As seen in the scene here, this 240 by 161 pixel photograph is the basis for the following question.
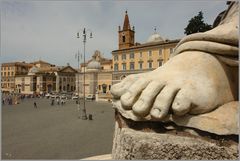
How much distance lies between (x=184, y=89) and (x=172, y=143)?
500mm

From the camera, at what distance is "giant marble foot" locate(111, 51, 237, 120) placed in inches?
86.2

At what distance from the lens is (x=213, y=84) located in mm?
2322

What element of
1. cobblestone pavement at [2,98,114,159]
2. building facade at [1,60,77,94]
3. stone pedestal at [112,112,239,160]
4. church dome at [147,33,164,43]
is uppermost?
church dome at [147,33,164,43]

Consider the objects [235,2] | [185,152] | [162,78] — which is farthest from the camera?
[235,2]

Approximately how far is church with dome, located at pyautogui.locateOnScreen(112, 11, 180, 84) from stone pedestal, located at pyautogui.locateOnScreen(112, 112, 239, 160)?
1248 inches

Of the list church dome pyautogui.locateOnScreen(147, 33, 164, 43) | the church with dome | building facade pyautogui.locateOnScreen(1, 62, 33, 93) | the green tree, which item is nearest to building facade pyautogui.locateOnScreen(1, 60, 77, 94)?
building facade pyautogui.locateOnScreen(1, 62, 33, 93)

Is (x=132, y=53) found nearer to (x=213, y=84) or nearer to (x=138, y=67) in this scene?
(x=138, y=67)

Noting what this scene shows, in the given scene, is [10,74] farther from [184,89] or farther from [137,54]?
[184,89]

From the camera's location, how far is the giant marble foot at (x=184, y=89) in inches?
86.2

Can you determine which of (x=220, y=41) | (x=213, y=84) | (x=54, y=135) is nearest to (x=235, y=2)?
(x=220, y=41)

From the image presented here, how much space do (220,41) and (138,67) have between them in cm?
3648

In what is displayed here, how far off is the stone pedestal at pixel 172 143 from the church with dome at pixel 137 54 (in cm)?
3169

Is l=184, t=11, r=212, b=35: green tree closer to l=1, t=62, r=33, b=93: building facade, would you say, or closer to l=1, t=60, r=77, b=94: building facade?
l=1, t=60, r=77, b=94: building facade

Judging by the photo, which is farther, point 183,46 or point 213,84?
point 183,46
